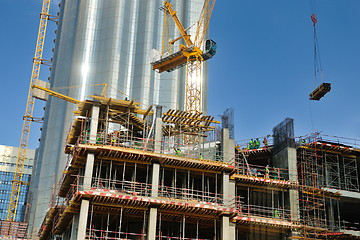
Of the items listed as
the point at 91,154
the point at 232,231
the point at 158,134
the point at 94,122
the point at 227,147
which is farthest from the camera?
the point at 227,147

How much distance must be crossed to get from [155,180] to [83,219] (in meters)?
8.27

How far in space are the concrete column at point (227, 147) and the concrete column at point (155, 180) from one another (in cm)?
813

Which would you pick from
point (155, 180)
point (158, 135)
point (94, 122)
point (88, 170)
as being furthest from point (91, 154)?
point (158, 135)

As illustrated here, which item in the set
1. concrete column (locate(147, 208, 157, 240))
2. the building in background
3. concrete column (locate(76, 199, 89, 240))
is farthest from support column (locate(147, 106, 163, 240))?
the building in background

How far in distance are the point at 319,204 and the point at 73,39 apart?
239 feet

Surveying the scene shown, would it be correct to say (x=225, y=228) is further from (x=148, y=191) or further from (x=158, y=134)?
(x=158, y=134)

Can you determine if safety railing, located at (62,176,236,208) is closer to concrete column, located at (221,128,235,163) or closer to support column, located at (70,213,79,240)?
support column, located at (70,213,79,240)

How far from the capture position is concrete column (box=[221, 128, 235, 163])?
187 ft

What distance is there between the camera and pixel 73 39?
372 feet

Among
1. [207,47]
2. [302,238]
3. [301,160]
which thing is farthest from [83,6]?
[302,238]

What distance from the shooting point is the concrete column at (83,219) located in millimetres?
47562

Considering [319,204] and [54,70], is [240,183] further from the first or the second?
[54,70]

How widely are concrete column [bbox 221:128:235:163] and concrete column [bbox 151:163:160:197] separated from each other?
8.13 meters

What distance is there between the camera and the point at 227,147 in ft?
188
